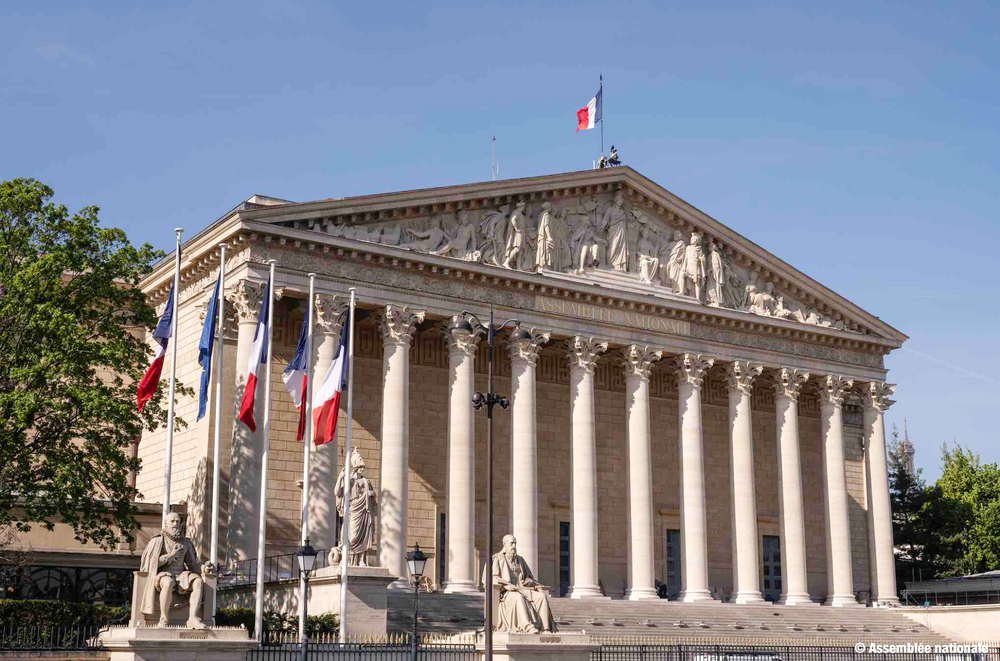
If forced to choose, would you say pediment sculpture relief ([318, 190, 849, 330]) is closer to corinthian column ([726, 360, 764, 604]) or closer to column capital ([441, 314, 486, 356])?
column capital ([441, 314, 486, 356])

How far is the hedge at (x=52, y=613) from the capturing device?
2805 cm

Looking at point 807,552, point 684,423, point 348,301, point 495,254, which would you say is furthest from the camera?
point 807,552

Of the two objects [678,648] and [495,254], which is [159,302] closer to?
[495,254]

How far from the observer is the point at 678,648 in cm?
2750

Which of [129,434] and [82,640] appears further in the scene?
[129,434]

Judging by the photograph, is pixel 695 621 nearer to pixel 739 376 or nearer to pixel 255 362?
pixel 739 376

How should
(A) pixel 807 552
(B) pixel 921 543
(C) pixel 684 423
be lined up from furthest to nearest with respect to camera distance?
(B) pixel 921 543, (A) pixel 807 552, (C) pixel 684 423

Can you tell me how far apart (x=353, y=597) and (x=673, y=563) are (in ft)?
64.2

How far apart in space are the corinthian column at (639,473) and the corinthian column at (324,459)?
1097 cm

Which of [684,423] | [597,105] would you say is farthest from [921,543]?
[597,105]

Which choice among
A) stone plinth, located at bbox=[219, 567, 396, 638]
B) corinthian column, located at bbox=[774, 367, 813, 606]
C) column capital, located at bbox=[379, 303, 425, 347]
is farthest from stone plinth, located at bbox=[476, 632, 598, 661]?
corinthian column, located at bbox=[774, 367, 813, 606]

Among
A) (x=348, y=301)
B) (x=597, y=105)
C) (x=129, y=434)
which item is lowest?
(x=129, y=434)

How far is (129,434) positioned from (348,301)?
8.27 meters

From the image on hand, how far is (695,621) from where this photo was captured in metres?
38.8
